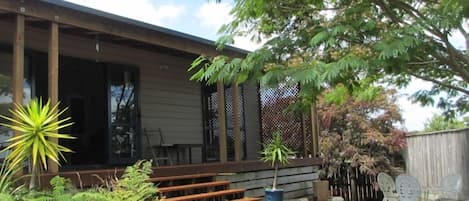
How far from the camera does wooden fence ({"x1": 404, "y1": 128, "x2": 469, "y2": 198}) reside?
10.4 meters

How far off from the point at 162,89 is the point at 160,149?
4.07ft

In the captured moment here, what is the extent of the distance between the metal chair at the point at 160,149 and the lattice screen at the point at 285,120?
2.50m

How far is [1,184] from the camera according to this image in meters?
5.20

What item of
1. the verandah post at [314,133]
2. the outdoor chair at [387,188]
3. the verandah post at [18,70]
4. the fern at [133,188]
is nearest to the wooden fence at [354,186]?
the verandah post at [314,133]

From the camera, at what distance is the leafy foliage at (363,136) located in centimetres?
1277

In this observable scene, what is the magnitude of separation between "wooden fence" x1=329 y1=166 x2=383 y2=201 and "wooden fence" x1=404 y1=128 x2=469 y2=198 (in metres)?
1.03

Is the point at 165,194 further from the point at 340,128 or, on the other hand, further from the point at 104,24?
the point at 340,128

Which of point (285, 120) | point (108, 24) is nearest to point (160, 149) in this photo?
point (285, 120)

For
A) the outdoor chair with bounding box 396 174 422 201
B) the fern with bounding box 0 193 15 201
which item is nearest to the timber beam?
the fern with bounding box 0 193 15 201

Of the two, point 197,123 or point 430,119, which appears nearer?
point 197,123

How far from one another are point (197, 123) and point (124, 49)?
8.48ft

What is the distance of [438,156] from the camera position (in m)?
11.1

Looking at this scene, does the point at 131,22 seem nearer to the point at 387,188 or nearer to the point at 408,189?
the point at 408,189

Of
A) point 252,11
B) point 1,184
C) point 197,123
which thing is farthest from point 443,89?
point 1,184
